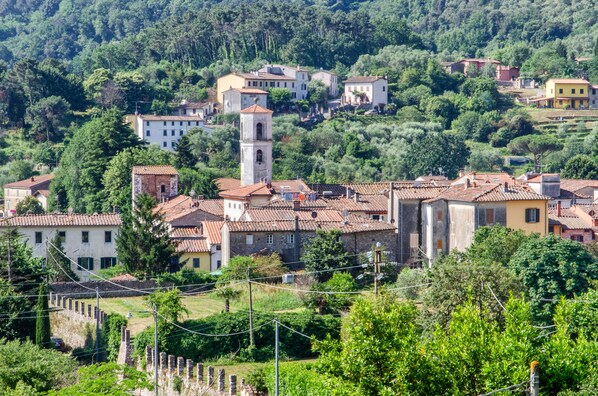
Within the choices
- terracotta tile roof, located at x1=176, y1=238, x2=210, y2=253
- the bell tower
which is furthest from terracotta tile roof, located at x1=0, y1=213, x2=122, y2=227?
the bell tower

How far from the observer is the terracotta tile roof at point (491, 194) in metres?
60.0

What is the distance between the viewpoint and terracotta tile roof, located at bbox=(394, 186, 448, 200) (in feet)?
210

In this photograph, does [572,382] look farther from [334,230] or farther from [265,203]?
[265,203]

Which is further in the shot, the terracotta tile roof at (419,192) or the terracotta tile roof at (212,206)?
the terracotta tile roof at (212,206)

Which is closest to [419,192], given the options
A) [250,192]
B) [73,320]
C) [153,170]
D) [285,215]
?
[285,215]

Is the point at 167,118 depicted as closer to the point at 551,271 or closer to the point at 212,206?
the point at 212,206

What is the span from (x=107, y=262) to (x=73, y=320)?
12.3m

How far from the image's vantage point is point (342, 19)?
165 metres

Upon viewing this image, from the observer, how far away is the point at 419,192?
6494cm

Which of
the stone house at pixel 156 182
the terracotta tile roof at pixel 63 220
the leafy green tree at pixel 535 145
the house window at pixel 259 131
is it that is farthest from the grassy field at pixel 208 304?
the leafy green tree at pixel 535 145

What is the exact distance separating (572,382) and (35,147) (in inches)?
3428

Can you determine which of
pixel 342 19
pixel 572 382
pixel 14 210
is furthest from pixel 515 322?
pixel 342 19

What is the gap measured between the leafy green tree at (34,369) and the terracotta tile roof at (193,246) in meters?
17.4

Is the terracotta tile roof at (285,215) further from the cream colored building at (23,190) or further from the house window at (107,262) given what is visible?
the cream colored building at (23,190)
